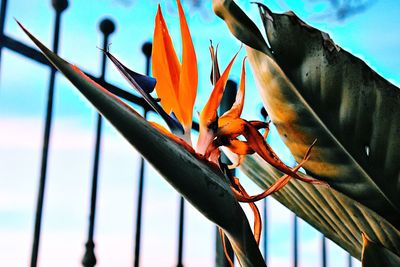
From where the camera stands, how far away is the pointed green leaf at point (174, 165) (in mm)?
289

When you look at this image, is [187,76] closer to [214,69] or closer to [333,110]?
[214,69]

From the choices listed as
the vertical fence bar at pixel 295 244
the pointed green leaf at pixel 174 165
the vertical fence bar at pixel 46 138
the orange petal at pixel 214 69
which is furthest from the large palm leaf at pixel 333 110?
the vertical fence bar at pixel 295 244

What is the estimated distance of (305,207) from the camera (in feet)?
1.77

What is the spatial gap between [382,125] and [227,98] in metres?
0.76

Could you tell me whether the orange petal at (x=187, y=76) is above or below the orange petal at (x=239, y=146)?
above

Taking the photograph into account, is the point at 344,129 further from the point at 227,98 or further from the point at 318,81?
the point at 227,98

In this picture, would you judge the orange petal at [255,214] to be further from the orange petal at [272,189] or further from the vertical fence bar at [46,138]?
the vertical fence bar at [46,138]

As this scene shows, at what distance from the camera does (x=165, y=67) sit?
0.42 meters

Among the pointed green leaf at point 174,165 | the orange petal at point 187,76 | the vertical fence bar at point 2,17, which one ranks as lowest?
the pointed green leaf at point 174,165

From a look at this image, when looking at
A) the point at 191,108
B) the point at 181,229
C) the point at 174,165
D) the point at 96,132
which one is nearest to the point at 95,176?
the point at 96,132

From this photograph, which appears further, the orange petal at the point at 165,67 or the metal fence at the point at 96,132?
the metal fence at the point at 96,132

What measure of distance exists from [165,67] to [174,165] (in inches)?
5.5

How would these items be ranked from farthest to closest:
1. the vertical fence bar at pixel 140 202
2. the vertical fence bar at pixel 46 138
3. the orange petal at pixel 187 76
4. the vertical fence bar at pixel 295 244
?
the vertical fence bar at pixel 295 244 → the vertical fence bar at pixel 140 202 → the vertical fence bar at pixel 46 138 → the orange petal at pixel 187 76

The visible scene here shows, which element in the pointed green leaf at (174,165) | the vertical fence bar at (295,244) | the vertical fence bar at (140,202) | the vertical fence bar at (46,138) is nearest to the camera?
the pointed green leaf at (174,165)
